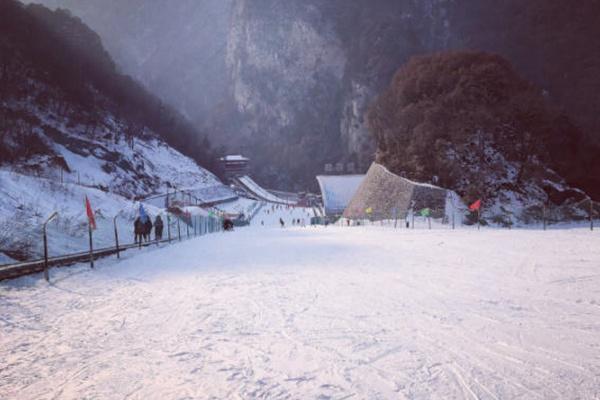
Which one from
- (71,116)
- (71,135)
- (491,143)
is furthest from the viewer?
(71,116)

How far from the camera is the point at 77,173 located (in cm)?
5391

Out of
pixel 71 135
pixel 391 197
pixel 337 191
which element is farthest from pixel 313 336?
pixel 71 135

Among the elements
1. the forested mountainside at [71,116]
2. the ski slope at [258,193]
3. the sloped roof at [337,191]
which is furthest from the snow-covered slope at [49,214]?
the ski slope at [258,193]

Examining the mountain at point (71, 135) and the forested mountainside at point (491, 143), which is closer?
the mountain at point (71, 135)

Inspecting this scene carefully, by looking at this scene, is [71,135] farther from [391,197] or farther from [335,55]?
[335,55]

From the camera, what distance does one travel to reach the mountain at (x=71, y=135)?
20.9 meters

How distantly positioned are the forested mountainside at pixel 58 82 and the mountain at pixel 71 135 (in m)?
0.21

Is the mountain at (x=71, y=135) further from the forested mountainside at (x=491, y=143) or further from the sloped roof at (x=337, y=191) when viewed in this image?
the forested mountainside at (x=491, y=143)

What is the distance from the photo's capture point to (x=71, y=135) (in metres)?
64.6

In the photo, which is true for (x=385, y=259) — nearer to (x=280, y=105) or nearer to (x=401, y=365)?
(x=401, y=365)

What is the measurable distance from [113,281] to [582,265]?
38.1 feet

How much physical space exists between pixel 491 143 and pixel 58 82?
266 feet

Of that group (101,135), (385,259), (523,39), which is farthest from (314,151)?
(385,259)

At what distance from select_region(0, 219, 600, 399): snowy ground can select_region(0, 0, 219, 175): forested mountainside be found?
5425 cm
